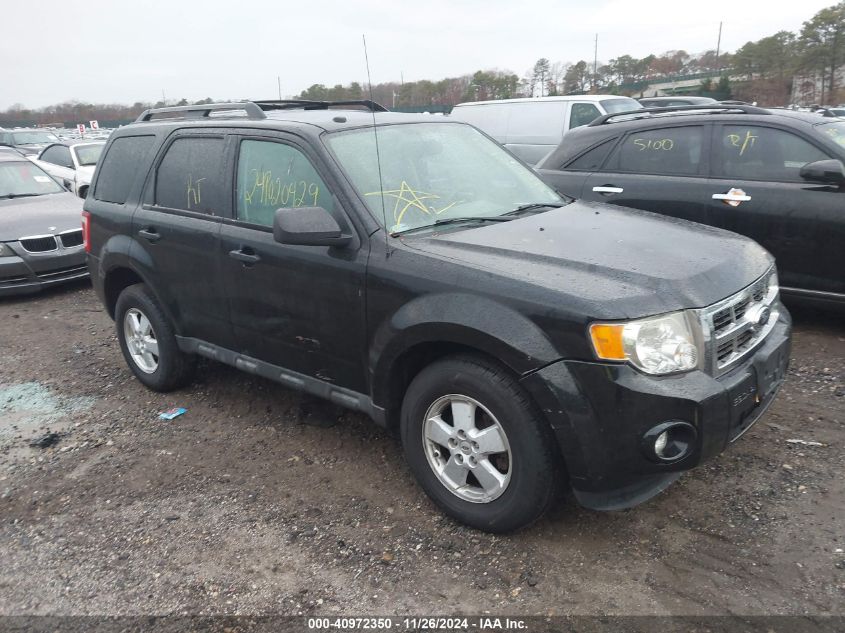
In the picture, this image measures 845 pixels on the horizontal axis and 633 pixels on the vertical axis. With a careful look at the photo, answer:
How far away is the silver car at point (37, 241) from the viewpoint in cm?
773

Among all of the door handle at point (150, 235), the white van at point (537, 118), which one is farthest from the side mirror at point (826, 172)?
the white van at point (537, 118)

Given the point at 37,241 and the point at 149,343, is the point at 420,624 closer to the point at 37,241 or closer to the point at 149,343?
the point at 149,343

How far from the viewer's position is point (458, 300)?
2938mm

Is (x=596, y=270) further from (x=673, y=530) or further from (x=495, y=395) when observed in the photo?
(x=673, y=530)

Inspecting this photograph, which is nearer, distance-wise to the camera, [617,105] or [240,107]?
[240,107]

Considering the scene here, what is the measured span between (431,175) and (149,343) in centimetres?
247

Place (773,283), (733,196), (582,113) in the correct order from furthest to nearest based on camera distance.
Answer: (582,113), (733,196), (773,283)

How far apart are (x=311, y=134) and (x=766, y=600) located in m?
2.95

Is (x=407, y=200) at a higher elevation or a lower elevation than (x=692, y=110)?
lower

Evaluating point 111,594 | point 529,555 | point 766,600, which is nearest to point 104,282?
point 111,594

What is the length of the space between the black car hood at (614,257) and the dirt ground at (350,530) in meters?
1.07

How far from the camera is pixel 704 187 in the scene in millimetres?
5551

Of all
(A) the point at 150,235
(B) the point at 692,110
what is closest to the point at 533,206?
(A) the point at 150,235

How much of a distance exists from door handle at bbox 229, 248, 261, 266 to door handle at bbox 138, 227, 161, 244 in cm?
85
